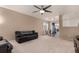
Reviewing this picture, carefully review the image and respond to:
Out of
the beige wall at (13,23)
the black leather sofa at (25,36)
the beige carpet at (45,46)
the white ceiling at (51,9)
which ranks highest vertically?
the white ceiling at (51,9)

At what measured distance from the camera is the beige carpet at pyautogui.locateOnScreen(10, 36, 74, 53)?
6.61ft

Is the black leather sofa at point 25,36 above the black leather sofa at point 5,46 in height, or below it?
above

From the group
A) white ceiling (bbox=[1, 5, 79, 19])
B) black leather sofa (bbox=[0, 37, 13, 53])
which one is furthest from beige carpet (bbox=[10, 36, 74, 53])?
white ceiling (bbox=[1, 5, 79, 19])

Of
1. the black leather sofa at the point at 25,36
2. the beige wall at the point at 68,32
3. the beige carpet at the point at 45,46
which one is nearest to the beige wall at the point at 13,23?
the black leather sofa at the point at 25,36

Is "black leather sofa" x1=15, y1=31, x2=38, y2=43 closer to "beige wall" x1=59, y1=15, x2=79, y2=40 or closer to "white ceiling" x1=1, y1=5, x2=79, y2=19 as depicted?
"white ceiling" x1=1, y1=5, x2=79, y2=19

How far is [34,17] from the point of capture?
2.19 m

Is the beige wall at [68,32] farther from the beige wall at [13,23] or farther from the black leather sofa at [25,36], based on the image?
the black leather sofa at [25,36]

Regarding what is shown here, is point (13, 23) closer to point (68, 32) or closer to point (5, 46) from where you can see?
point (5, 46)

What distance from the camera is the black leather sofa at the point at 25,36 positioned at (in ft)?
6.79

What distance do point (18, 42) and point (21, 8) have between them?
816 millimetres

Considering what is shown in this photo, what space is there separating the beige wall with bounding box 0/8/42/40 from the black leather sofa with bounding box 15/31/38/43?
9cm

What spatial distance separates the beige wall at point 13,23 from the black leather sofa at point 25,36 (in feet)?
0.30

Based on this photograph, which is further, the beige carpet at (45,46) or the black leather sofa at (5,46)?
the beige carpet at (45,46)
